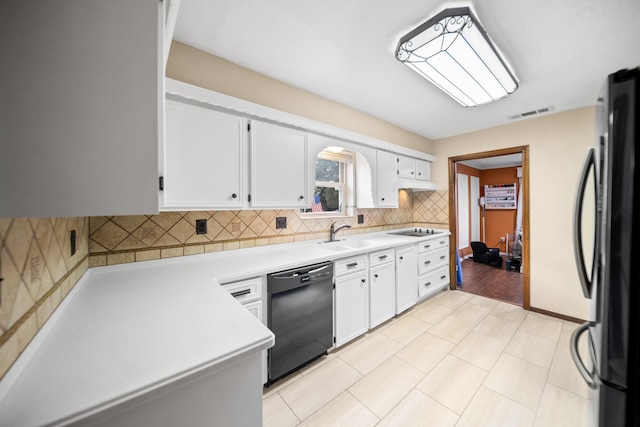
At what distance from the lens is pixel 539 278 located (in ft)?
9.29

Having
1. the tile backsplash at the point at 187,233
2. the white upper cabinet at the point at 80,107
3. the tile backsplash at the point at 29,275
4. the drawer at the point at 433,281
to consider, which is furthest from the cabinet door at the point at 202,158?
the drawer at the point at 433,281

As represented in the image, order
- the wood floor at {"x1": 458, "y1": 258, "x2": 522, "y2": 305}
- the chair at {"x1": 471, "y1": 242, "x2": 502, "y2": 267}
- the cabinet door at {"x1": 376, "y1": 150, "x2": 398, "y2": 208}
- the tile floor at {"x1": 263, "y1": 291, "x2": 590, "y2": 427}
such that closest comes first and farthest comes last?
the tile floor at {"x1": 263, "y1": 291, "x2": 590, "y2": 427}, the cabinet door at {"x1": 376, "y1": 150, "x2": 398, "y2": 208}, the wood floor at {"x1": 458, "y1": 258, "x2": 522, "y2": 305}, the chair at {"x1": 471, "y1": 242, "x2": 502, "y2": 267}

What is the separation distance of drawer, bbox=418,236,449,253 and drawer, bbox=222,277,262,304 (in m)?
2.29

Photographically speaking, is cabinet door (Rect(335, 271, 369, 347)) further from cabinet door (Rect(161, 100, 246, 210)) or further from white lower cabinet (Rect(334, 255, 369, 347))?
cabinet door (Rect(161, 100, 246, 210))

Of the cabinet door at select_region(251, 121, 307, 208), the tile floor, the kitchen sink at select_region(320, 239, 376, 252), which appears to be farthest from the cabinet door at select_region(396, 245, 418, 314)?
the cabinet door at select_region(251, 121, 307, 208)

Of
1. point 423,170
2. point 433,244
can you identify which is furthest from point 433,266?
point 423,170

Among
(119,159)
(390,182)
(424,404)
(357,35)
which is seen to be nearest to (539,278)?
(390,182)

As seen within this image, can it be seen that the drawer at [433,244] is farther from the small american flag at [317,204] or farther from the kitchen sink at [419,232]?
the small american flag at [317,204]

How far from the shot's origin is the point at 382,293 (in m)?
2.44

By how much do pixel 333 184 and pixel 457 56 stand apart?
64.8 inches

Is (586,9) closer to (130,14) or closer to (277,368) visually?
(130,14)

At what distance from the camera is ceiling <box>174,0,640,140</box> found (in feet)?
4.29

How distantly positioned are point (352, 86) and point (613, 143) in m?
1.88

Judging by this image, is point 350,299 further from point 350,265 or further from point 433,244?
Result: point 433,244
